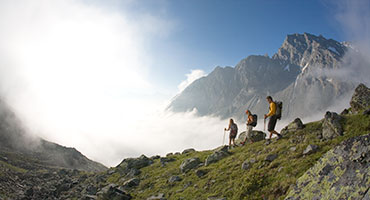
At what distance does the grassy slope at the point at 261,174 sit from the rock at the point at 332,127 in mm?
456

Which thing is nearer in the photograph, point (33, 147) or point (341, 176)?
point (341, 176)

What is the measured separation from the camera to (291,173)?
11.1 m

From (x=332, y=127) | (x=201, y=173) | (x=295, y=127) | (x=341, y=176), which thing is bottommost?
(x=341, y=176)

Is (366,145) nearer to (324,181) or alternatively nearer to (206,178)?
(324,181)

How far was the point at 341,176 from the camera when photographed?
21.7 feet

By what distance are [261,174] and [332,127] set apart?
6495 millimetres

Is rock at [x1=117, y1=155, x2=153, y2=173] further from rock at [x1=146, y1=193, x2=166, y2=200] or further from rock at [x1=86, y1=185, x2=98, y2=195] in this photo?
rock at [x1=146, y1=193, x2=166, y2=200]

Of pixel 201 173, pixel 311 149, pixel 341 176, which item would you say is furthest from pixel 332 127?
pixel 201 173

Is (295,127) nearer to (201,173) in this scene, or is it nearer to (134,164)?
(201,173)

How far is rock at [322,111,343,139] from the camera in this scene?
13805 mm

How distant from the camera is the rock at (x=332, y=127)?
45.3 feet

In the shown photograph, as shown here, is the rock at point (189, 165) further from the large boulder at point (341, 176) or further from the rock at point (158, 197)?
the large boulder at point (341, 176)

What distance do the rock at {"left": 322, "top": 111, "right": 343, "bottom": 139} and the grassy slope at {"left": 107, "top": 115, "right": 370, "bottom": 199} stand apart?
0.46m

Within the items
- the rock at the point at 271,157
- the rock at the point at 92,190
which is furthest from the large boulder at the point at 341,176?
the rock at the point at 92,190
